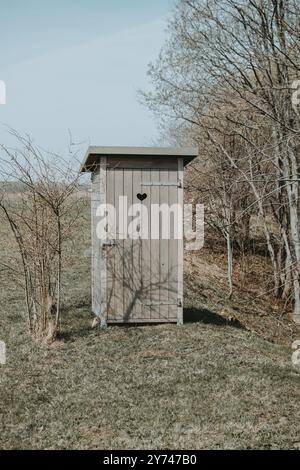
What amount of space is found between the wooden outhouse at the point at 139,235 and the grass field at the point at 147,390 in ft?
1.42

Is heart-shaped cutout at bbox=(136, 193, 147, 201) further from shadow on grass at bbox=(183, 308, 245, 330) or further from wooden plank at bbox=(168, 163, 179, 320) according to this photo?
shadow on grass at bbox=(183, 308, 245, 330)

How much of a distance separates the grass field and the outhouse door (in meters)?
0.41

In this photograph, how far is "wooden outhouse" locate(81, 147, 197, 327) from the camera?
8906 mm

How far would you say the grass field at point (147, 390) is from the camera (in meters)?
5.07

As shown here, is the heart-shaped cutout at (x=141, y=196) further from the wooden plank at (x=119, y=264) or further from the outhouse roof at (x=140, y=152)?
the outhouse roof at (x=140, y=152)

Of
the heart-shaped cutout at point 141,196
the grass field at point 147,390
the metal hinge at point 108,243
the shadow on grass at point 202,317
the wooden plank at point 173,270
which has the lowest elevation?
the grass field at point 147,390

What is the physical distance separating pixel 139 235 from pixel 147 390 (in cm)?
321

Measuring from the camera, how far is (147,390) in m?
A: 6.27

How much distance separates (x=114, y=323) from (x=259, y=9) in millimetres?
8220

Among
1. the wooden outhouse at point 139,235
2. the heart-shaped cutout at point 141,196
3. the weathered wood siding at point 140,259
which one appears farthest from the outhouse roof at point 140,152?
the heart-shaped cutout at point 141,196

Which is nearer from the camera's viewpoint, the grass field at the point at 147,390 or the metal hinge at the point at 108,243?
the grass field at the point at 147,390

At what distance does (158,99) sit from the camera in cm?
1622
